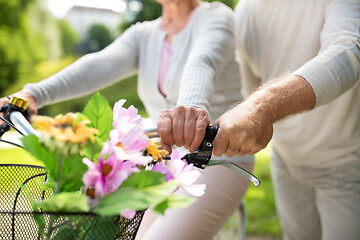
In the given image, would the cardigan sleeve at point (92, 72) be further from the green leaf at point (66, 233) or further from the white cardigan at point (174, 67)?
the green leaf at point (66, 233)

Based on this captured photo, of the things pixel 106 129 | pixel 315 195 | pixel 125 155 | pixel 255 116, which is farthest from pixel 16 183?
pixel 315 195

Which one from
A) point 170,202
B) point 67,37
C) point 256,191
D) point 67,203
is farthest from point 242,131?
point 67,37

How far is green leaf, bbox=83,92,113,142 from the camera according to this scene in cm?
77

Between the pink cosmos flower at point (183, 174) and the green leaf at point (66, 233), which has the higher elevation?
the pink cosmos flower at point (183, 174)

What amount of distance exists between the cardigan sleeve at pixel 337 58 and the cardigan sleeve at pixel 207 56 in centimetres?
31

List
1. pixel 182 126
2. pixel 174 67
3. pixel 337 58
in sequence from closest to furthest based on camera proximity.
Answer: pixel 182 126, pixel 337 58, pixel 174 67

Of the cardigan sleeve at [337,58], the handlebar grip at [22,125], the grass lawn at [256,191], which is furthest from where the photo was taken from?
the grass lawn at [256,191]

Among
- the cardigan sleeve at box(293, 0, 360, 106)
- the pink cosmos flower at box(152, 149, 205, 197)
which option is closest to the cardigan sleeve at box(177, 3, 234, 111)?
the cardigan sleeve at box(293, 0, 360, 106)

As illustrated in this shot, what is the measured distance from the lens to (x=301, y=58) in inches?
67.6

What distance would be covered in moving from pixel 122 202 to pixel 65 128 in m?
0.15

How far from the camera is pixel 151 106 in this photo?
72.6 inches

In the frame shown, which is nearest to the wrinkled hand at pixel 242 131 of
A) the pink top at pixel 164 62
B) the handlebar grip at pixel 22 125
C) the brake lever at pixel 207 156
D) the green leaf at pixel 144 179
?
the brake lever at pixel 207 156

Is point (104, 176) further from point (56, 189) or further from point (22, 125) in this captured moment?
point (22, 125)

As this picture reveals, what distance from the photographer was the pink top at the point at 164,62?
1753mm
